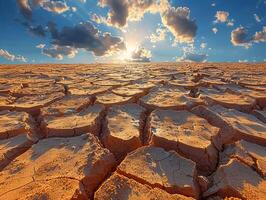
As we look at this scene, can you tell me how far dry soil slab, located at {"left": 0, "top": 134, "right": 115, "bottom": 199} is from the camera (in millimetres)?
1153

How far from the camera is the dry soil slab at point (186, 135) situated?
1434mm

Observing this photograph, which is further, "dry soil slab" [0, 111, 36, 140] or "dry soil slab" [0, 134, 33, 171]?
"dry soil slab" [0, 111, 36, 140]

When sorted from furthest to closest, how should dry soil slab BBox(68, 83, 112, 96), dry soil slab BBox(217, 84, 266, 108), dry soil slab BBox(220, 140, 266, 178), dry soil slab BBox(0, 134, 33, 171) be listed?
1. dry soil slab BBox(68, 83, 112, 96)
2. dry soil slab BBox(217, 84, 266, 108)
3. dry soil slab BBox(0, 134, 33, 171)
4. dry soil slab BBox(220, 140, 266, 178)

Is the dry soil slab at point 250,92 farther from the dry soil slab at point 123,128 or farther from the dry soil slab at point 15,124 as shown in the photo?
the dry soil slab at point 15,124

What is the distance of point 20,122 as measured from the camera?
1.96 metres

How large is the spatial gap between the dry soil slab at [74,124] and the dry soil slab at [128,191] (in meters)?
0.63

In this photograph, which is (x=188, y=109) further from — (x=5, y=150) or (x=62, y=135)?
(x=5, y=150)

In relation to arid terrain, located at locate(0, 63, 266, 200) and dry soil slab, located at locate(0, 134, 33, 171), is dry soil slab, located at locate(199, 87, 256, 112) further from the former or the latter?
dry soil slab, located at locate(0, 134, 33, 171)

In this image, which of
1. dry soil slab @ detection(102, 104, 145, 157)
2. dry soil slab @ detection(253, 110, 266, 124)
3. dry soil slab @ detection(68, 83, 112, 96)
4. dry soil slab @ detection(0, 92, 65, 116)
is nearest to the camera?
dry soil slab @ detection(102, 104, 145, 157)

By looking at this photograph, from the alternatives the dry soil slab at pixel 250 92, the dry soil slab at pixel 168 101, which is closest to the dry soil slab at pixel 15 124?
the dry soil slab at pixel 168 101

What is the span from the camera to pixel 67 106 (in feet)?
7.88

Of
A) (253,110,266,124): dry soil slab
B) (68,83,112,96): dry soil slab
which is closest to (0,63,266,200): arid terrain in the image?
(253,110,266,124): dry soil slab

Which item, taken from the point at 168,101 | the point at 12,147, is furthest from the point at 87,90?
the point at 12,147

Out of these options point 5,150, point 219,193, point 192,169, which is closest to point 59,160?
point 5,150
